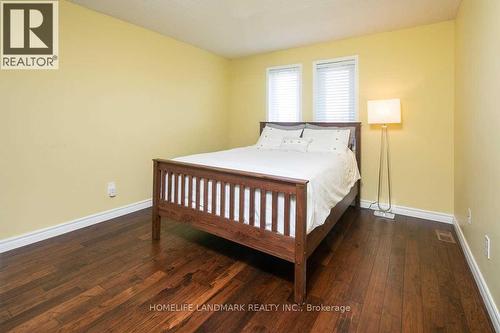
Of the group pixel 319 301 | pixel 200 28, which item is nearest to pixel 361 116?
pixel 200 28

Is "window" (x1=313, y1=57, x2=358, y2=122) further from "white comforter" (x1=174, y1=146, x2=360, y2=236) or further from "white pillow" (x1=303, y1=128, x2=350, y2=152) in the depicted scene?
"white comforter" (x1=174, y1=146, x2=360, y2=236)

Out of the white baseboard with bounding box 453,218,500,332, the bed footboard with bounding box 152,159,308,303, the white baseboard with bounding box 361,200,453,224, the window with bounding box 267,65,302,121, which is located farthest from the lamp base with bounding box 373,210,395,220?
the bed footboard with bounding box 152,159,308,303

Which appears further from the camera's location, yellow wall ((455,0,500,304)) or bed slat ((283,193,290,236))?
bed slat ((283,193,290,236))

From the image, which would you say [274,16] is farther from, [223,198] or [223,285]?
[223,285]

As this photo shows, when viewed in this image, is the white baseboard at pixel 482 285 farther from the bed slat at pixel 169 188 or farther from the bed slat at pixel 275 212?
the bed slat at pixel 169 188

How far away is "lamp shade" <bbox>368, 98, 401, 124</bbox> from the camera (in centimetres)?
295

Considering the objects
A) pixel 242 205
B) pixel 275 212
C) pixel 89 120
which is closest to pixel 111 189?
pixel 89 120

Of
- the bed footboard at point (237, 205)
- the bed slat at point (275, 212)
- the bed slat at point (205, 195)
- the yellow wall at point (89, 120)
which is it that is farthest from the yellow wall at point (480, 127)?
the yellow wall at point (89, 120)

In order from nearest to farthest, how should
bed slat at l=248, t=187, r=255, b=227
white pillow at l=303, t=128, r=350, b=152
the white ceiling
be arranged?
bed slat at l=248, t=187, r=255, b=227 → the white ceiling → white pillow at l=303, t=128, r=350, b=152

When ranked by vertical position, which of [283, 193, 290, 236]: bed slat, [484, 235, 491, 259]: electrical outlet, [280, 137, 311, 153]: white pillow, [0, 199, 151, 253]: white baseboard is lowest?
[0, 199, 151, 253]: white baseboard

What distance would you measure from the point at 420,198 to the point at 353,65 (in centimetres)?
191

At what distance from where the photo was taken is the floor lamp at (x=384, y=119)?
295cm

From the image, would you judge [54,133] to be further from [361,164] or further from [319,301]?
[361,164]

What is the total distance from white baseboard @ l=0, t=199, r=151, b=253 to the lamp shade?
3.08 meters
